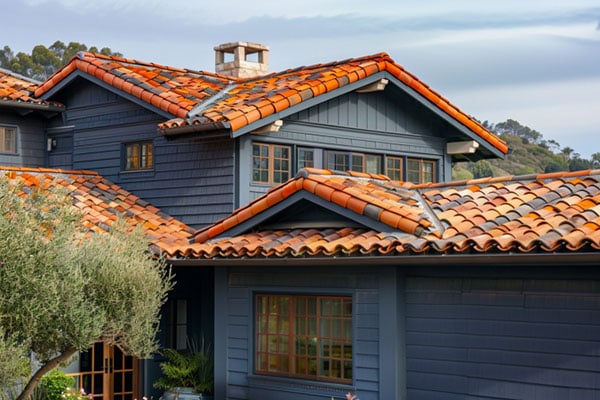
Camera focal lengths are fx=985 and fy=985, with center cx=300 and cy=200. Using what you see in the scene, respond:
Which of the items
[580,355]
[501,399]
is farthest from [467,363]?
[580,355]

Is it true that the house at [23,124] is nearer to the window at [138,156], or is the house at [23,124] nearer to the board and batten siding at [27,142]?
the board and batten siding at [27,142]

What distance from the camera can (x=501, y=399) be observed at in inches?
474

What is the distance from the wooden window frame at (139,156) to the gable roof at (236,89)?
42.3 inches

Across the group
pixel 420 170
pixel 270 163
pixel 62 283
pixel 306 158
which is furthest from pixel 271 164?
pixel 62 283

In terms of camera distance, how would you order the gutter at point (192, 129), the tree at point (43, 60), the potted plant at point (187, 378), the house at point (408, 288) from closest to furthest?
the house at point (408, 288) < the potted plant at point (187, 378) < the gutter at point (192, 129) < the tree at point (43, 60)

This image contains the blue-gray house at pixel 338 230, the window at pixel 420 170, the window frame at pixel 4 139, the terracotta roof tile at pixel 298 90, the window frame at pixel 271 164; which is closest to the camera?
the blue-gray house at pixel 338 230

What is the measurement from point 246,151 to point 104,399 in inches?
193

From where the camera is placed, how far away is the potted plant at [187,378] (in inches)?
610

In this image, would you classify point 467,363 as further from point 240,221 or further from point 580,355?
point 240,221

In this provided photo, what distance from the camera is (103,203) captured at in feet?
57.8

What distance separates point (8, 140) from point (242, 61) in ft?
18.3

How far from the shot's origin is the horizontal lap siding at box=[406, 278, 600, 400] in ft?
37.3

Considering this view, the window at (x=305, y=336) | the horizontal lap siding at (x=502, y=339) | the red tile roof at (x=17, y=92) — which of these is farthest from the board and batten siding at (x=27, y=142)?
the horizontal lap siding at (x=502, y=339)

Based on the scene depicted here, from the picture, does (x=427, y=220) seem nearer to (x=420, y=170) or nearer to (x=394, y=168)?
(x=394, y=168)
